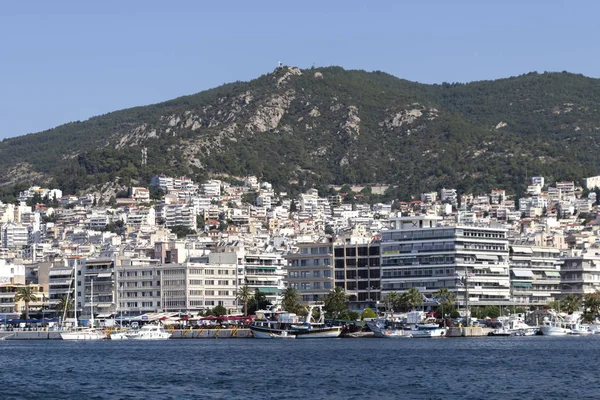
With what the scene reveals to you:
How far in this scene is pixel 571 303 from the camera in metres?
164

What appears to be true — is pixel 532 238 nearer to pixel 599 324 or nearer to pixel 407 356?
pixel 599 324

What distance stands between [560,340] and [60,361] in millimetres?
55097

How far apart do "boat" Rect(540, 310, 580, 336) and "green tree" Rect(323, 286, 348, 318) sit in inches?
935

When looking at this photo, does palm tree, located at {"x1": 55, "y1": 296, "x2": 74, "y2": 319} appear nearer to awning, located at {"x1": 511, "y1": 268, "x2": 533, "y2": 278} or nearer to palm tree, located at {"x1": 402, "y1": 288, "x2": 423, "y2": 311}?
palm tree, located at {"x1": 402, "y1": 288, "x2": 423, "y2": 311}

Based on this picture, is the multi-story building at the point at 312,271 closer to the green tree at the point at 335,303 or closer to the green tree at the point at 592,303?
the green tree at the point at 335,303

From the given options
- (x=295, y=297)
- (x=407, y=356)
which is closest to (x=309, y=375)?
(x=407, y=356)

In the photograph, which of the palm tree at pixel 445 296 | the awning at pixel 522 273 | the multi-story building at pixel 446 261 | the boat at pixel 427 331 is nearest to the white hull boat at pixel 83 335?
the multi-story building at pixel 446 261

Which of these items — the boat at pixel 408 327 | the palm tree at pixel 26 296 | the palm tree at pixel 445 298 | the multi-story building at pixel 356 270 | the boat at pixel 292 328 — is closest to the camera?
the boat at pixel 408 327

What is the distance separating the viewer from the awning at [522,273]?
551 ft

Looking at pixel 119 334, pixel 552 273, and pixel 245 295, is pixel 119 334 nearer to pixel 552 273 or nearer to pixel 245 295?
pixel 245 295

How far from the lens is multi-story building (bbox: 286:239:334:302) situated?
166250mm

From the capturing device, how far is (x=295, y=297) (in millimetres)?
161875

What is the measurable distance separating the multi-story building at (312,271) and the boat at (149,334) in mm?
20387

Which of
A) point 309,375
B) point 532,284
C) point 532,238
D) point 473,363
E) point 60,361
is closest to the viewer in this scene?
point 309,375
